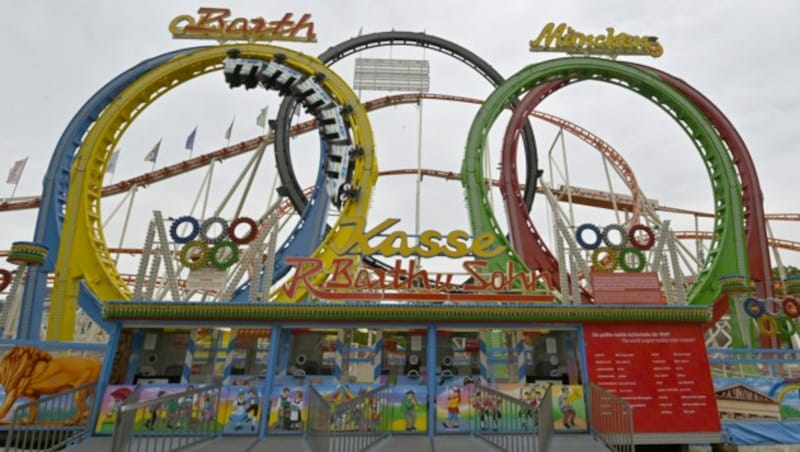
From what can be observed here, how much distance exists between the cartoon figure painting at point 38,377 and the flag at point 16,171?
74.5ft

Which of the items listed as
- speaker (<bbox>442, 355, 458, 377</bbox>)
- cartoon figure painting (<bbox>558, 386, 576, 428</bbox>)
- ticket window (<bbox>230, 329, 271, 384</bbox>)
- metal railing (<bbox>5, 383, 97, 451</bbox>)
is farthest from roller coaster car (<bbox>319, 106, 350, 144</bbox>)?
cartoon figure painting (<bbox>558, 386, 576, 428</bbox>)

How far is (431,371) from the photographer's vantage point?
10.3m

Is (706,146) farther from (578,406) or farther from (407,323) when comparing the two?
(407,323)

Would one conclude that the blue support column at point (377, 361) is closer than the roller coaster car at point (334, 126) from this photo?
Yes

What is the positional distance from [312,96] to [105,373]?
12.5 metres

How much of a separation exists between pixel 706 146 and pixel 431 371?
673 inches

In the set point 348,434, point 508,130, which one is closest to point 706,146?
point 508,130

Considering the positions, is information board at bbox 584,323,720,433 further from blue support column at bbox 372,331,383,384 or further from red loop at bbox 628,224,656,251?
blue support column at bbox 372,331,383,384

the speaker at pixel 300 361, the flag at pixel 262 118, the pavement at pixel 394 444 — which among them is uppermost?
the flag at pixel 262 118

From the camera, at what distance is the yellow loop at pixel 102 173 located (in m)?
16.3

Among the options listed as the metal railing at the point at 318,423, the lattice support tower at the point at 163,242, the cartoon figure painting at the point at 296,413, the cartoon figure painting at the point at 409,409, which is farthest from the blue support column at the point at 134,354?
the cartoon figure painting at the point at 409,409

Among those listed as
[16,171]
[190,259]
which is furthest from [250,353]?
[16,171]

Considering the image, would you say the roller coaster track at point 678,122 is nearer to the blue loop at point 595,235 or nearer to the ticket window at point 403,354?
the blue loop at point 595,235

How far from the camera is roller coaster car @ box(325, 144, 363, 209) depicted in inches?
713
